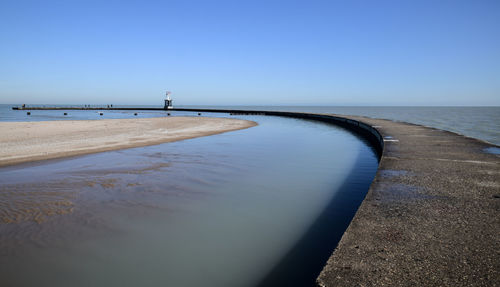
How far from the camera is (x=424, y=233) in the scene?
9.98ft

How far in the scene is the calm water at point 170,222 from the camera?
320 cm

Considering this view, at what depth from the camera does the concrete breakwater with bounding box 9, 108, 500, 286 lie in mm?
2305

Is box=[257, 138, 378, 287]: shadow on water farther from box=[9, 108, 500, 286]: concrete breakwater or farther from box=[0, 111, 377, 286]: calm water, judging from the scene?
box=[9, 108, 500, 286]: concrete breakwater

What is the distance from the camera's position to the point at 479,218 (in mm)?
3393

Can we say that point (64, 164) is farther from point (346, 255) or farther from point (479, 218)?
point (479, 218)

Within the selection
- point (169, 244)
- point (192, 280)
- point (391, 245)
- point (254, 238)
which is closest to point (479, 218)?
point (391, 245)

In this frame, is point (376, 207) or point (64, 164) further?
point (64, 164)

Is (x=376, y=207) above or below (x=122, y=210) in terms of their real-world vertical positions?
above

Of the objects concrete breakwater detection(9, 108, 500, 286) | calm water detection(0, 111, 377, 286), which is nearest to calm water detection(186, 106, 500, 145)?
concrete breakwater detection(9, 108, 500, 286)

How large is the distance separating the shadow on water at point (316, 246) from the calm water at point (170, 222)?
0.02 m

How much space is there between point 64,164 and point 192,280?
757cm

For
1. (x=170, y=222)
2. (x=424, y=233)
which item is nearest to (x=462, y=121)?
(x=424, y=233)

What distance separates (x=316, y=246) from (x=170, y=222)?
7.63 ft

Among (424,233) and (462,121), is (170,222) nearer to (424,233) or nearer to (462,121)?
(424,233)
